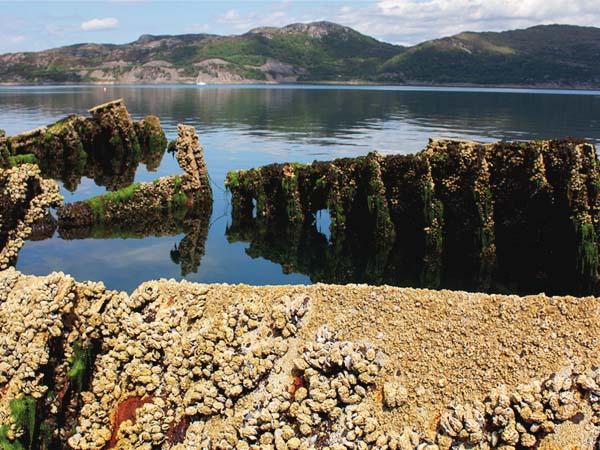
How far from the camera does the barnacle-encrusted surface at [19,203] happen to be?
74.4 feet

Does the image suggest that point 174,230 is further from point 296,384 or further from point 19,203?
point 296,384

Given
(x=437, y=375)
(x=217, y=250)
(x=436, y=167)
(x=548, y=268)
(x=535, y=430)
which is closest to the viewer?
(x=535, y=430)

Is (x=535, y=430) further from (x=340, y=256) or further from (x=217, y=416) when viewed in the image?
(x=340, y=256)

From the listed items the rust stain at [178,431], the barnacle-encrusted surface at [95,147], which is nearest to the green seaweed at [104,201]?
the barnacle-encrusted surface at [95,147]

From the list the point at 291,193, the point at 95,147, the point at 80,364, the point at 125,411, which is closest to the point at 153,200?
the point at 291,193

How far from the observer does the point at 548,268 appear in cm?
2711

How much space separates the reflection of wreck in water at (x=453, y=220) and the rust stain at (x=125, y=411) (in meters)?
12.8

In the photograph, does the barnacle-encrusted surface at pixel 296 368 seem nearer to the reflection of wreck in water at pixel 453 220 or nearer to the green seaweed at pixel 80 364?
the green seaweed at pixel 80 364

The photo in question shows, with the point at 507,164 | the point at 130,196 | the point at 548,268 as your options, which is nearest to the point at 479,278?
the point at 548,268

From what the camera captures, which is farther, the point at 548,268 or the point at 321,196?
the point at 321,196

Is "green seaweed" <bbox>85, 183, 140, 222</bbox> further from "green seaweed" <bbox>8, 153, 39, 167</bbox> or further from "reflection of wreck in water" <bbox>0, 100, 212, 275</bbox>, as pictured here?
"green seaweed" <bbox>8, 153, 39, 167</bbox>

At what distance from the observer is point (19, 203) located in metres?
23.5

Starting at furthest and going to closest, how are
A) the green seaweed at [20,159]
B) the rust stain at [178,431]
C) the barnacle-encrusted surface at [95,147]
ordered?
the barnacle-encrusted surface at [95,147] → the green seaweed at [20,159] → the rust stain at [178,431]

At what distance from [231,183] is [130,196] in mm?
5988
